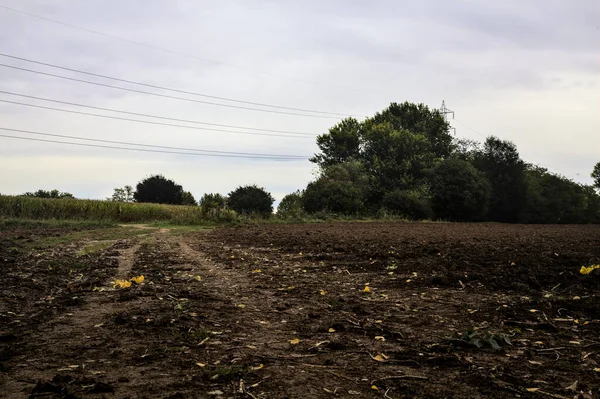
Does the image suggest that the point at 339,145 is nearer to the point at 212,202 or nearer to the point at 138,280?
the point at 212,202

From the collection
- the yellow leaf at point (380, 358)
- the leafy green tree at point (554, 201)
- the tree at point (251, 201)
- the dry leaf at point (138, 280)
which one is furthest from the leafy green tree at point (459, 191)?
the yellow leaf at point (380, 358)

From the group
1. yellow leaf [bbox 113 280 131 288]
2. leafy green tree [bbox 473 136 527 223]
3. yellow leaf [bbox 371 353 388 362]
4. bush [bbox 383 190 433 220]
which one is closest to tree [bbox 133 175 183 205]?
bush [bbox 383 190 433 220]

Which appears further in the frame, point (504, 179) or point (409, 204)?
point (504, 179)

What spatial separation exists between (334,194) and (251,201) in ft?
23.4

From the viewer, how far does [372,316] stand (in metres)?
5.48

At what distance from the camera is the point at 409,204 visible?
4141cm

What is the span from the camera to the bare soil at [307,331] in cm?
336

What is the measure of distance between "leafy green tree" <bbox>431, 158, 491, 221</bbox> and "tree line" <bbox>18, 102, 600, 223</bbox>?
9cm

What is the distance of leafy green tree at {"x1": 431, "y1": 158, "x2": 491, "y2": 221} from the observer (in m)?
42.4

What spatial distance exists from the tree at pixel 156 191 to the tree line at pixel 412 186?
12 centimetres

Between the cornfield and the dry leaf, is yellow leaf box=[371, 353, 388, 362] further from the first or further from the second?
the cornfield

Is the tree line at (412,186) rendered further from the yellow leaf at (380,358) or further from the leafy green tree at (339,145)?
the yellow leaf at (380,358)

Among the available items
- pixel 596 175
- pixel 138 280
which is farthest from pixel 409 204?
pixel 596 175

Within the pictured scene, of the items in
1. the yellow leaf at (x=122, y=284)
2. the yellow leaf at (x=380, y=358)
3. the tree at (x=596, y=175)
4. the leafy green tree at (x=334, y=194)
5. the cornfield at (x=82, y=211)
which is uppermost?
the tree at (x=596, y=175)
